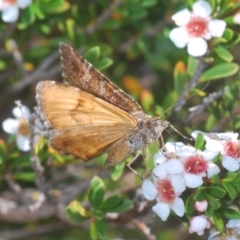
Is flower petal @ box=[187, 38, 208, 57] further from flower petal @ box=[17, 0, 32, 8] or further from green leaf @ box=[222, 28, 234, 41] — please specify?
flower petal @ box=[17, 0, 32, 8]

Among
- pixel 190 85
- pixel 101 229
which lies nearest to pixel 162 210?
pixel 101 229

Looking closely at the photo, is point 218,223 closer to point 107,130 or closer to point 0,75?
point 107,130

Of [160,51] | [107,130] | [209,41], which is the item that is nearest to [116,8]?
[160,51]

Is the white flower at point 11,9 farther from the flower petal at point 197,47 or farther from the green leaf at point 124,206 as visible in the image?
the green leaf at point 124,206

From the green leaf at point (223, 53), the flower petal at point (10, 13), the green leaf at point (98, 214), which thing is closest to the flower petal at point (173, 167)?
the green leaf at point (98, 214)

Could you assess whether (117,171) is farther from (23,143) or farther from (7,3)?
(7,3)

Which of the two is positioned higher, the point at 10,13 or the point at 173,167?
the point at 10,13

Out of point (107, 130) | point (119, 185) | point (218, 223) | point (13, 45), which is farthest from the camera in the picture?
point (119, 185)
